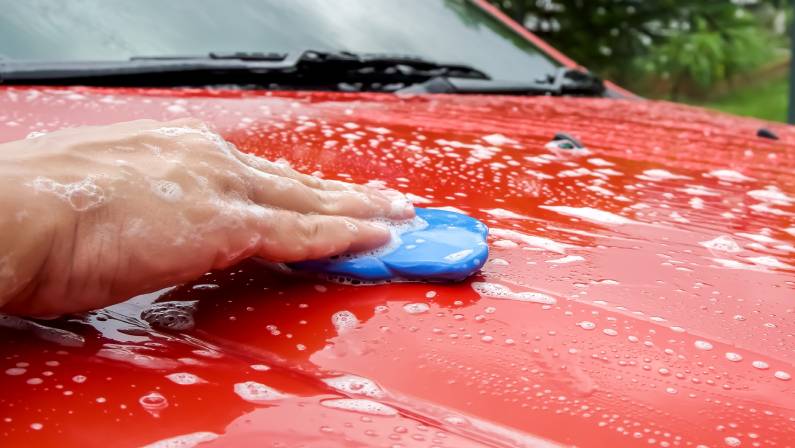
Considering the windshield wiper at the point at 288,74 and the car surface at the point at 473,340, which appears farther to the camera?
the windshield wiper at the point at 288,74

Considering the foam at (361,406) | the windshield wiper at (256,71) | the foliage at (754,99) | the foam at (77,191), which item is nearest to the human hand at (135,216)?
the foam at (77,191)

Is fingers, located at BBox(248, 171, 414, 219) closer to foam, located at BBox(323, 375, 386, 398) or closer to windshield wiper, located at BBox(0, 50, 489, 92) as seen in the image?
foam, located at BBox(323, 375, 386, 398)

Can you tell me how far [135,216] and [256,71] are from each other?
1137 millimetres

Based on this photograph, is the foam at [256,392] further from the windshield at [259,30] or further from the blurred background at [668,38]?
the blurred background at [668,38]

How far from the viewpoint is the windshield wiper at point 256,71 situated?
1.69 m

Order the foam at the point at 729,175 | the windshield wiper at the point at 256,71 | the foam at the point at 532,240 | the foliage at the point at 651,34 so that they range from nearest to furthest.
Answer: the foam at the point at 532,240 < the foam at the point at 729,175 < the windshield wiper at the point at 256,71 < the foliage at the point at 651,34

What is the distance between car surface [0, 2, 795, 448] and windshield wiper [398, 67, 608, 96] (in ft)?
2.43

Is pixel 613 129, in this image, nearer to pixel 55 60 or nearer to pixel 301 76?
pixel 301 76

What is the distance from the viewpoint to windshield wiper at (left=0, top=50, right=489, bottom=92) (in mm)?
1688

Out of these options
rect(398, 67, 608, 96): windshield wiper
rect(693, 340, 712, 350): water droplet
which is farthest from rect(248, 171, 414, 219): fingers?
rect(398, 67, 608, 96): windshield wiper

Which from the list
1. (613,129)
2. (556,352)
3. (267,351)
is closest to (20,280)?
(267,351)

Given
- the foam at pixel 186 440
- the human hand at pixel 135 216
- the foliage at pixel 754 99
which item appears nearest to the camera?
the foam at pixel 186 440

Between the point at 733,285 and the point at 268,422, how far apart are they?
0.61 metres

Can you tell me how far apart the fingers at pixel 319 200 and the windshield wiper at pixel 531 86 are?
41.3 inches
